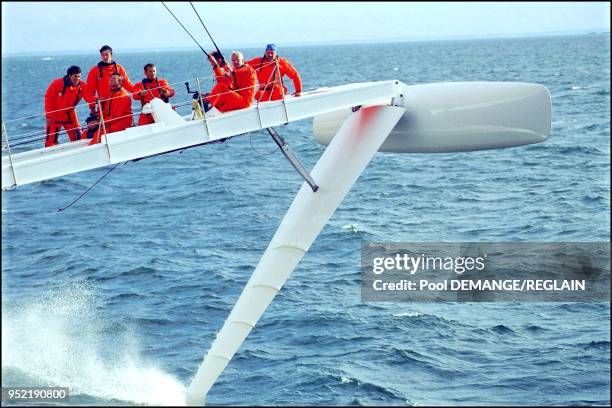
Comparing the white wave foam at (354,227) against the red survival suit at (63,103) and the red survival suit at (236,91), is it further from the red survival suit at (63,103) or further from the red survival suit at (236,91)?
the red survival suit at (236,91)

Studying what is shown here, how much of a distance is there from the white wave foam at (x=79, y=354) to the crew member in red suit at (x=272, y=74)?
698cm

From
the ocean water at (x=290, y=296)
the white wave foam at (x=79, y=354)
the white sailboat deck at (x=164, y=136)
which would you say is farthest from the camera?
the ocean water at (x=290, y=296)

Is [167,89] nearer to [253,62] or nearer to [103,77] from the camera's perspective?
[103,77]

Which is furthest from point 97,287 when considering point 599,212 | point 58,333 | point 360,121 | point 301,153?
point 301,153

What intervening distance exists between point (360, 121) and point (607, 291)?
42.2 ft

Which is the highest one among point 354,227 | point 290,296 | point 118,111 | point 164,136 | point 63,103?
point 63,103

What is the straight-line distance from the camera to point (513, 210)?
38.8m

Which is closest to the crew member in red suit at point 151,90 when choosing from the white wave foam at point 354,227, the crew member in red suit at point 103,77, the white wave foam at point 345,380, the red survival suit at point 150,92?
the red survival suit at point 150,92

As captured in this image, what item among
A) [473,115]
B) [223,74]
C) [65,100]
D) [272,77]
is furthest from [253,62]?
[473,115]

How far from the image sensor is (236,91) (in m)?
17.4

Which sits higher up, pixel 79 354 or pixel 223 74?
pixel 223 74

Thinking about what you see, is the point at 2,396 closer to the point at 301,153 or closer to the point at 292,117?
the point at 292,117

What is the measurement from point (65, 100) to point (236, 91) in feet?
10.4

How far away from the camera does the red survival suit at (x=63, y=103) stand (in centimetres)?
1825
